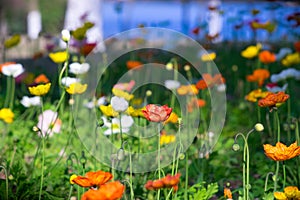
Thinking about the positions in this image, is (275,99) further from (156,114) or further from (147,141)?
(147,141)

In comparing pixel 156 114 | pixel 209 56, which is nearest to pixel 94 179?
pixel 156 114

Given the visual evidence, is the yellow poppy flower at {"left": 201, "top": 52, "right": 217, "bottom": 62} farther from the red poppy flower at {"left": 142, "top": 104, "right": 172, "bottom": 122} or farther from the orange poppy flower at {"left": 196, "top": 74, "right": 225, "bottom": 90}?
the red poppy flower at {"left": 142, "top": 104, "right": 172, "bottom": 122}

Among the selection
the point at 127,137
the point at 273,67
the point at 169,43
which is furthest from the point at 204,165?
the point at 169,43

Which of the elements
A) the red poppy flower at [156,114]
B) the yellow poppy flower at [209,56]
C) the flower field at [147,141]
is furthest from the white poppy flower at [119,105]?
the yellow poppy flower at [209,56]

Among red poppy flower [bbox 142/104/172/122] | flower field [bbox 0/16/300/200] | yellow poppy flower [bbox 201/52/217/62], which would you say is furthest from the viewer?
yellow poppy flower [bbox 201/52/217/62]

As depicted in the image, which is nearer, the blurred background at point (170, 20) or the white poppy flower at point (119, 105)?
the white poppy flower at point (119, 105)

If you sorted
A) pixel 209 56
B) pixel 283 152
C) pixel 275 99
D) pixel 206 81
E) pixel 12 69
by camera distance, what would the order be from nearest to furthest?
1. pixel 283 152
2. pixel 275 99
3. pixel 12 69
4. pixel 206 81
5. pixel 209 56

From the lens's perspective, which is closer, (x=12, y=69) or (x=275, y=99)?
(x=275, y=99)

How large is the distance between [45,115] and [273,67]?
2289mm

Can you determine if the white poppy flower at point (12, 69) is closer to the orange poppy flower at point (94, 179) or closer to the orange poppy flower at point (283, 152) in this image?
the orange poppy flower at point (94, 179)

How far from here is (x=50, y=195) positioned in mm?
1806

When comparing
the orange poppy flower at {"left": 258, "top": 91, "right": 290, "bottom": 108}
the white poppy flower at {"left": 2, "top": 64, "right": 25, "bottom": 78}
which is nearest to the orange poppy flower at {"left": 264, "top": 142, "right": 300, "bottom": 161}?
the orange poppy flower at {"left": 258, "top": 91, "right": 290, "bottom": 108}

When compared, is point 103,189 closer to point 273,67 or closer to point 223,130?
point 223,130

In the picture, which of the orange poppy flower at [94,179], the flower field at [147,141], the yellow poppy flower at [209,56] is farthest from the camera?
the yellow poppy flower at [209,56]
